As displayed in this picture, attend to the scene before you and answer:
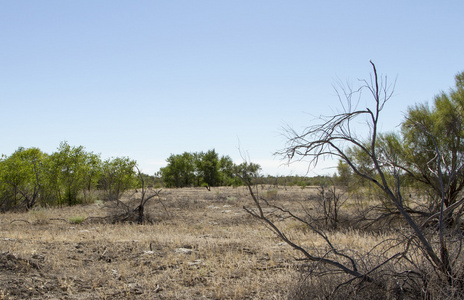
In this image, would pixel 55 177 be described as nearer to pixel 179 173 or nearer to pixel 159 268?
pixel 159 268

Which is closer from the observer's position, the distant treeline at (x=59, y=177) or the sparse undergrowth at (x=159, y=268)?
the sparse undergrowth at (x=159, y=268)

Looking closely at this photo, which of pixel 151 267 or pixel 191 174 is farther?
pixel 191 174

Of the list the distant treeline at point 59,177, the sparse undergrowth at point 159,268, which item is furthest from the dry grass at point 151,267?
the distant treeline at point 59,177

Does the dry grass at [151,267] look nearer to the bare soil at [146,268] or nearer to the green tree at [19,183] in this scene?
the bare soil at [146,268]

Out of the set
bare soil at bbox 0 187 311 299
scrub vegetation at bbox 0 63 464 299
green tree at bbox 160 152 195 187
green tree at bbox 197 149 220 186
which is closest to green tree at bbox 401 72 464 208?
scrub vegetation at bbox 0 63 464 299

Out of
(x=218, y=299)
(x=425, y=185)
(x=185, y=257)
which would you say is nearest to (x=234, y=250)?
(x=185, y=257)

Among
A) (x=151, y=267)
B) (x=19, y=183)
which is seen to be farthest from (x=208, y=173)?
(x=151, y=267)

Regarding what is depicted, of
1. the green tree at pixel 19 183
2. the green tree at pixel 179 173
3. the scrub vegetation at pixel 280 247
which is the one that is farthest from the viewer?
the green tree at pixel 179 173

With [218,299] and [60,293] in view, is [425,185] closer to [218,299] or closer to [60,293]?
[218,299]

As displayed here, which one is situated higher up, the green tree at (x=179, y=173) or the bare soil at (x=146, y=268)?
the green tree at (x=179, y=173)

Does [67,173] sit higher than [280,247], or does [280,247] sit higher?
[67,173]

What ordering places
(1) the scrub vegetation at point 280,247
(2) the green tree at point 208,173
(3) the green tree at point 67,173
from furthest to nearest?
(2) the green tree at point 208,173
(3) the green tree at point 67,173
(1) the scrub vegetation at point 280,247

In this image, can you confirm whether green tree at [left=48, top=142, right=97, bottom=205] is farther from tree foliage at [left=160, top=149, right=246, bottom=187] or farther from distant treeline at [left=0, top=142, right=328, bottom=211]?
tree foliage at [left=160, top=149, right=246, bottom=187]

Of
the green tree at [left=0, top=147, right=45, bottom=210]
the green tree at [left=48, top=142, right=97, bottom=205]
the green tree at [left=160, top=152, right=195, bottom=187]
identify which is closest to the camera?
the green tree at [left=0, top=147, right=45, bottom=210]
